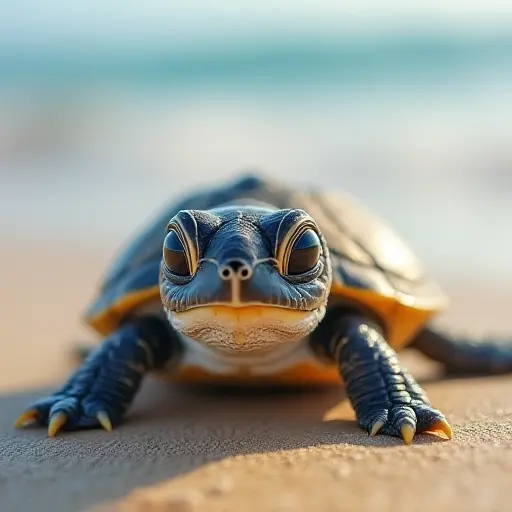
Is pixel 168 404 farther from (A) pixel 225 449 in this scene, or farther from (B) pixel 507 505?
(B) pixel 507 505

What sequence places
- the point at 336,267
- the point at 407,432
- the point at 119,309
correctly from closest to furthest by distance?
1. the point at 407,432
2. the point at 336,267
3. the point at 119,309

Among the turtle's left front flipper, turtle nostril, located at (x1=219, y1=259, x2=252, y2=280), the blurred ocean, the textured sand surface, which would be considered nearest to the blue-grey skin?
turtle nostril, located at (x1=219, y1=259, x2=252, y2=280)

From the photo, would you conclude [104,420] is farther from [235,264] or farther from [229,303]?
[235,264]

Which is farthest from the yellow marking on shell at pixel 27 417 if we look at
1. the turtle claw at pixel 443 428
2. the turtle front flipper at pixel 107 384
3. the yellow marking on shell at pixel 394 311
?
the turtle claw at pixel 443 428

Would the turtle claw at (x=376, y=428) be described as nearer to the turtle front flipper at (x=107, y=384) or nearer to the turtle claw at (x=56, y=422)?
the turtle front flipper at (x=107, y=384)

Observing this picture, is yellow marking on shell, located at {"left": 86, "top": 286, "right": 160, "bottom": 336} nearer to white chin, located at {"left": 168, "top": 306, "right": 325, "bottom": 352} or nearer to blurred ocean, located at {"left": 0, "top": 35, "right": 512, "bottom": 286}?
white chin, located at {"left": 168, "top": 306, "right": 325, "bottom": 352}

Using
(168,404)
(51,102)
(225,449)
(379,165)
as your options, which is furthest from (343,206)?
(51,102)

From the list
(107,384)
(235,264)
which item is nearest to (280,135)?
(107,384)
